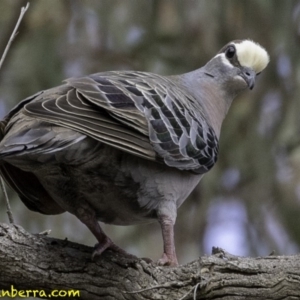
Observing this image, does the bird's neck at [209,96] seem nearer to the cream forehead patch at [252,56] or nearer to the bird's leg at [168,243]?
the cream forehead patch at [252,56]

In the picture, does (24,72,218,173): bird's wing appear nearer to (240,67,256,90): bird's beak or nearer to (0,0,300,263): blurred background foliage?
(240,67,256,90): bird's beak

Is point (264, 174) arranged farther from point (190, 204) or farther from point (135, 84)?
point (135, 84)

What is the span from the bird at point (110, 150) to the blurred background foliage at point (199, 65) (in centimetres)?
286

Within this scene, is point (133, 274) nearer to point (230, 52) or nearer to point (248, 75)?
point (248, 75)

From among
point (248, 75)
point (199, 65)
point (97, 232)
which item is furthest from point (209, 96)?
point (199, 65)

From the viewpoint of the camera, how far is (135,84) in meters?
4.51

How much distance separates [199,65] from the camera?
796 cm

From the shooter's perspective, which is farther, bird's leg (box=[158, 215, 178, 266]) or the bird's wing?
bird's leg (box=[158, 215, 178, 266])

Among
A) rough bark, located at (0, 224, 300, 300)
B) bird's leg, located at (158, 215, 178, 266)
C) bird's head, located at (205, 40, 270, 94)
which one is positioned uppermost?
bird's head, located at (205, 40, 270, 94)

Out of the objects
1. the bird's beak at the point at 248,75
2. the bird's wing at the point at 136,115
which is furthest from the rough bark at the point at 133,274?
the bird's beak at the point at 248,75

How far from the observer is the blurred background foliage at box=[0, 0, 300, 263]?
7.71 metres

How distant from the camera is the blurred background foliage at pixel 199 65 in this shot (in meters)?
7.71

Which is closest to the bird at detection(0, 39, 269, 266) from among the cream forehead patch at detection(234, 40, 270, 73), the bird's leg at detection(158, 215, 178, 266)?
the bird's leg at detection(158, 215, 178, 266)

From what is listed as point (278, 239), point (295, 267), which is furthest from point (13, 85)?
point (295, 267)
